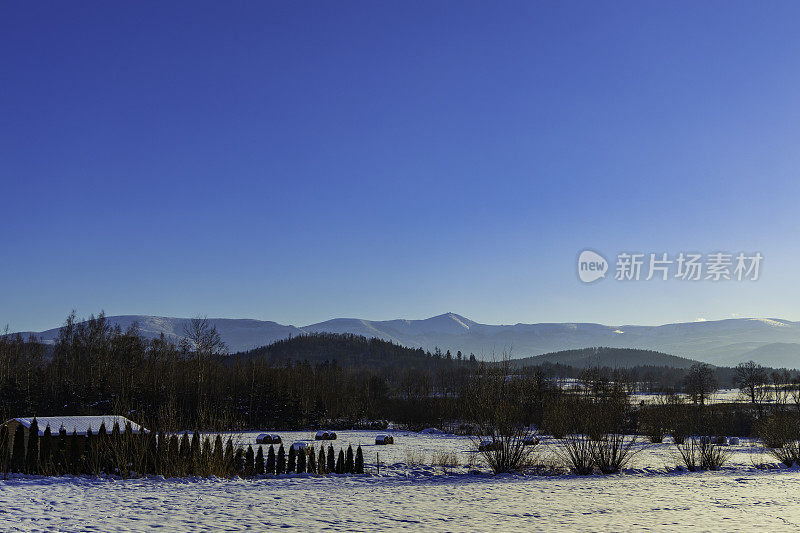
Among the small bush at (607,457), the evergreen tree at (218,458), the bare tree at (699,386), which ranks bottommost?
the bare tree at (699,386)

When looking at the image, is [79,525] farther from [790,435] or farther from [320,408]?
[320,408]

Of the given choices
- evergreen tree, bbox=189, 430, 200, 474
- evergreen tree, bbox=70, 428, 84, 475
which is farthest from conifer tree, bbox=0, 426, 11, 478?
evergreen tree, bbox=189, 430, 200, 474

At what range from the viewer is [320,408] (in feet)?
271

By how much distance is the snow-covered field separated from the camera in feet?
40.7

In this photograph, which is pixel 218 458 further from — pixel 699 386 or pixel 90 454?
pixel 699 386

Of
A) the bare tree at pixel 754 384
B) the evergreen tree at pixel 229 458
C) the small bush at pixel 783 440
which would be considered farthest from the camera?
the bare tree at pixel 754 384

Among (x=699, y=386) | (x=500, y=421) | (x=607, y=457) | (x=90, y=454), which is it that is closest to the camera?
(x=90, y=454)

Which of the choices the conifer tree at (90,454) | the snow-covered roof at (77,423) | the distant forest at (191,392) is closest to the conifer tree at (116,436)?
the conifer tree at (90,454)

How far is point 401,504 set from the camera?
15.5 m

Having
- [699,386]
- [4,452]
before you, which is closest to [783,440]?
[4,452]

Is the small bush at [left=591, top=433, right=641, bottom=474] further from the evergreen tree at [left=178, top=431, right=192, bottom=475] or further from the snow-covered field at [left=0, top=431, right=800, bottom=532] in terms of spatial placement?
the evergreen tree at [left=178, top=431, right=192, bottom=475]

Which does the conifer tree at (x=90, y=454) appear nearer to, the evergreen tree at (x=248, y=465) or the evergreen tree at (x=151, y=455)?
the evergreen tree at (x=151, y=455)

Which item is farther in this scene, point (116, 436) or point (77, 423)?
point (77, 423)

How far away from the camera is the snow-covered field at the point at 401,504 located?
12.4m
